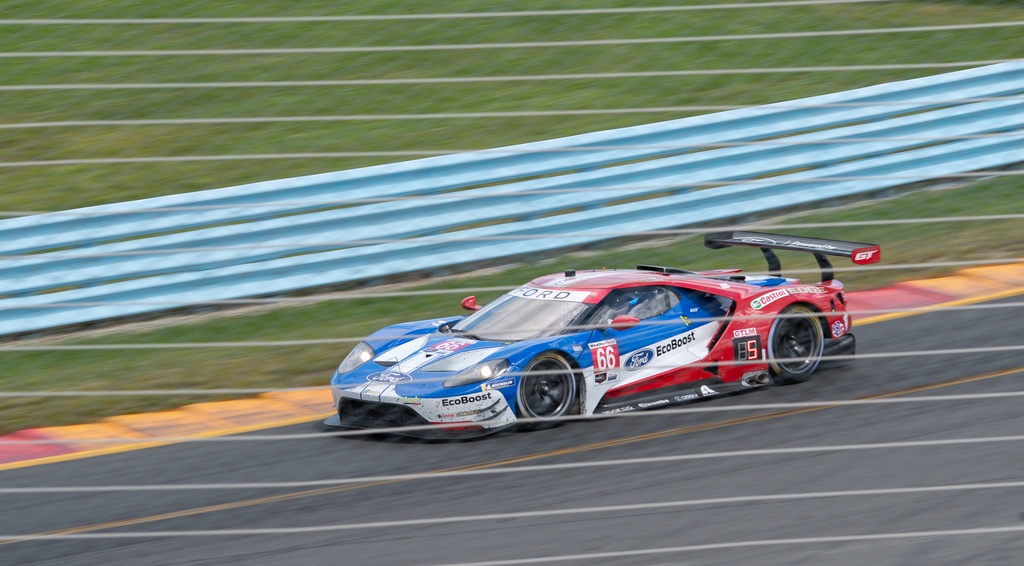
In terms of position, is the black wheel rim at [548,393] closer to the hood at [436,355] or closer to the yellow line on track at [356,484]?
the hood at [436,355]

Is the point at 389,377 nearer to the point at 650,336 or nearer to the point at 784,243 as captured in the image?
the point at 650,336

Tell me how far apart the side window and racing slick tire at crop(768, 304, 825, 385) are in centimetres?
72

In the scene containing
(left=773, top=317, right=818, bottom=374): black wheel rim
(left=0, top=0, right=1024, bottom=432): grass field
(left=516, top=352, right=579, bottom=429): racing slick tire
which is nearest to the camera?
(left=516, top=352, right=579, bottom=429): racing slick tire

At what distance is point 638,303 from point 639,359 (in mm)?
467

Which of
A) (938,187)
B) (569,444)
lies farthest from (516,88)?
(569,444)

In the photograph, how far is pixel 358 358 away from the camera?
818cm

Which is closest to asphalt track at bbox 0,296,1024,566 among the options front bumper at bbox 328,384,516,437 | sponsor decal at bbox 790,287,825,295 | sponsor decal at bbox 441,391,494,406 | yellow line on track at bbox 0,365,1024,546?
yellow line on track at bbox 0,365,1024,546

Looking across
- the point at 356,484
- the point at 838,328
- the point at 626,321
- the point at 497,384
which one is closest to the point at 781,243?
the point at 838,328

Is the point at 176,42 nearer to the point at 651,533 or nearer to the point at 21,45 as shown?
the point at 21,45

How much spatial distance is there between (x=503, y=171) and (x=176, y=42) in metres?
5.64

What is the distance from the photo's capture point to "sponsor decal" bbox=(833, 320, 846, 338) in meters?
8.64

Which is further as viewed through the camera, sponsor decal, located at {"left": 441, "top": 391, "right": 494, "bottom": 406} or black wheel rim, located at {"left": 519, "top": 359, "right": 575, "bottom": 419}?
black wheel rim, located at {"left": 519, "top": 359, "right": 575, "bottom": 419}

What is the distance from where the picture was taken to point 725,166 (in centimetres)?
1189

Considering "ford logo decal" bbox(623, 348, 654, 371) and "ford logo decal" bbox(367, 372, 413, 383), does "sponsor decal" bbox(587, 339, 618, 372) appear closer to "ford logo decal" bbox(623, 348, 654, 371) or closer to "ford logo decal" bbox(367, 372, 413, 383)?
"ford logo decal" bbox(623, 348, 654, 371)
